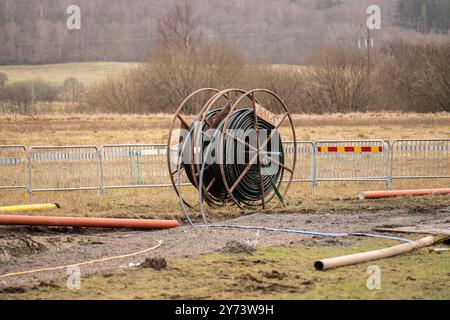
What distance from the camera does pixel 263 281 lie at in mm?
8914

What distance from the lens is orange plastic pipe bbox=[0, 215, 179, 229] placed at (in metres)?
12.3

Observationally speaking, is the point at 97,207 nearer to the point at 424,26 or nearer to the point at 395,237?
the point at 395,237

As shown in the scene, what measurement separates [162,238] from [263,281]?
12.0 ft

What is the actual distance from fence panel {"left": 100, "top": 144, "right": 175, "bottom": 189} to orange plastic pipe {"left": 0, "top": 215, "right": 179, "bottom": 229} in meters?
5.11

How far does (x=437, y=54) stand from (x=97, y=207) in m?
49.3

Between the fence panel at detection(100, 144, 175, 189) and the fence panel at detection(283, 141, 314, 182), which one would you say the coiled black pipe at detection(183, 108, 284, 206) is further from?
the fence panel at detection(100, 144, 175, 189)

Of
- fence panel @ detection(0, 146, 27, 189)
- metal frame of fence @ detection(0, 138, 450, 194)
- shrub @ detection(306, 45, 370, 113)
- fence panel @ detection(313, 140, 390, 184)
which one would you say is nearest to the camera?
fence panel @ detection(0, 146, 27, 189)

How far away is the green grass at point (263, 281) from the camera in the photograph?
8.30 metres

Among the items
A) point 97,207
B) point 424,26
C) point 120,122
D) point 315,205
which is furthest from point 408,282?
point 424,26

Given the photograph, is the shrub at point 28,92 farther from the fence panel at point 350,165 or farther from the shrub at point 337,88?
the fence panel at point 350,165

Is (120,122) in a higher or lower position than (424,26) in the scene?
lower

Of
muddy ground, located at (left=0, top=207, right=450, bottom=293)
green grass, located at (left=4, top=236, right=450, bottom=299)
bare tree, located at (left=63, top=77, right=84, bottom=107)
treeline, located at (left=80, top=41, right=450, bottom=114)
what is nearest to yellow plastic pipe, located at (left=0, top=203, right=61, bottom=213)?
muddy ground, located at (left=0, top=207, right=450, bottom=293)

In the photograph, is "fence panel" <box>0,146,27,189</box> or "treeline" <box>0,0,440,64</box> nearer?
"fence panel" <box>0,146,27,189</box>

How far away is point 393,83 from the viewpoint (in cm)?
6166
